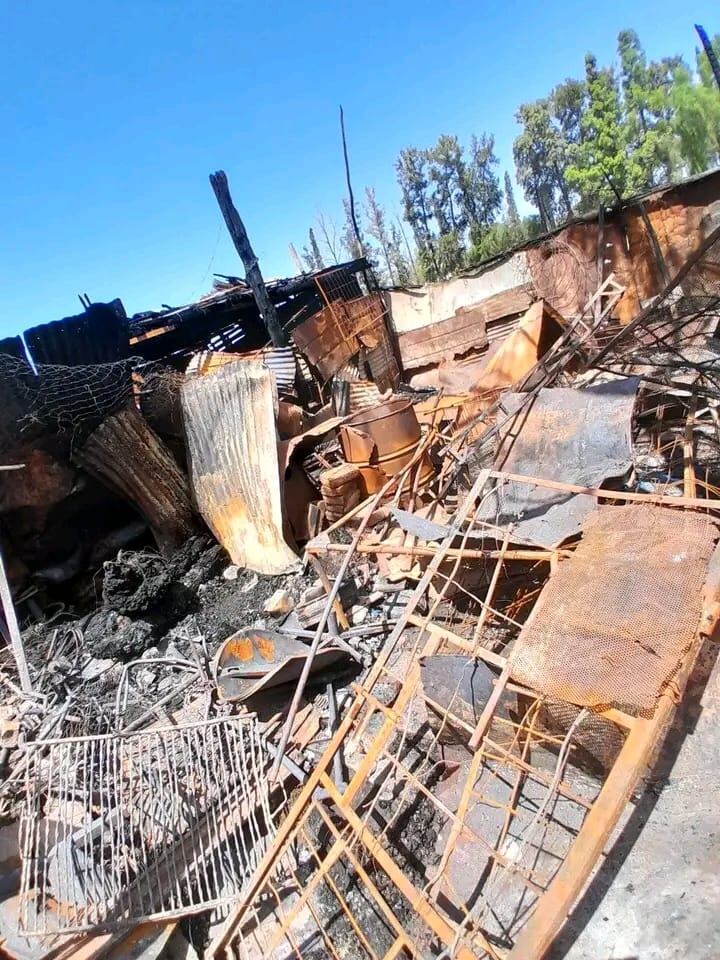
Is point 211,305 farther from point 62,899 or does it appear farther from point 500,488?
point 62,899

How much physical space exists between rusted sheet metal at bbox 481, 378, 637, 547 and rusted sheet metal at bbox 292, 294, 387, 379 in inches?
248

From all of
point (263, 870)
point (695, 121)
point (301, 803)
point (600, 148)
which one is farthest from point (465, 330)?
point (695, 121)

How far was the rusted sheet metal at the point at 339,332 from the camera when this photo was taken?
380 inches

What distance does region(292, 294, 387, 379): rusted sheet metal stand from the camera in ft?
31.6

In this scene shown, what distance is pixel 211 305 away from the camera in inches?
375

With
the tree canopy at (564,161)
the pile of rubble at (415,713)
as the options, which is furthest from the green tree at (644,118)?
the pile of rubble at (415,713)

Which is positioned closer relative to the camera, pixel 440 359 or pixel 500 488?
pixel 500 488

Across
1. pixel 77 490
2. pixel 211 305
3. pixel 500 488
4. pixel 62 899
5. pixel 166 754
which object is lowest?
pixel 62 899

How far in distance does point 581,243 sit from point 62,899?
11562mm

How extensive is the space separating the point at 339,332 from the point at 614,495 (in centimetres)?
804

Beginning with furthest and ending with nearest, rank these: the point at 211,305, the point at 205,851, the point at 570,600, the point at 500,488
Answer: the point at 211,305, the point at 500,488, the point at 205,851, the point at 570,600

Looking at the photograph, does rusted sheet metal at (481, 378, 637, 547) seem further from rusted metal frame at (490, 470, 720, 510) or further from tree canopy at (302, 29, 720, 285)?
tree canopy at (302, 29, 720, 285)

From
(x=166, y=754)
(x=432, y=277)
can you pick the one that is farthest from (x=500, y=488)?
(x=432, y=277)

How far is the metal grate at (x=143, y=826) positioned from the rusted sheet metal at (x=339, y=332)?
7306 millimetres
